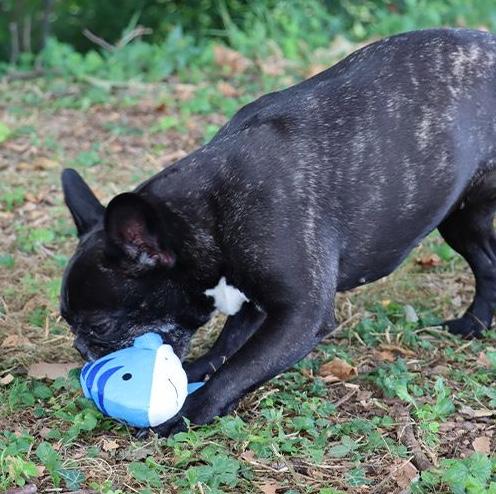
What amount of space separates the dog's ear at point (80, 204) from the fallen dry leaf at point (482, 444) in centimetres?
179

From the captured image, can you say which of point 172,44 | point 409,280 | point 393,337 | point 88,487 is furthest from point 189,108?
point 88,487

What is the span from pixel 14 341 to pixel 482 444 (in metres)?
2.22

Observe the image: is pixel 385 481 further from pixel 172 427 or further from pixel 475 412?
pixel 172 427

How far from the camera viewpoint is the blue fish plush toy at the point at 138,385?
13.2 feet

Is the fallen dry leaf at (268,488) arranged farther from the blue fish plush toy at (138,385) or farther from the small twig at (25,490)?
the small twig at (25,490)

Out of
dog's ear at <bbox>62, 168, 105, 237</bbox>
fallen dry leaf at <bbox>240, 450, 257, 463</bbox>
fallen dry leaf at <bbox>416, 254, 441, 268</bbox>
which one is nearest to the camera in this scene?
fallen dry leaf at <bbox>240, 450, 257, 463</bbox>

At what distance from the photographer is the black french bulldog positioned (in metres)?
4.15

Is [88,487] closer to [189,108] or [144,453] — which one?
[144,453]

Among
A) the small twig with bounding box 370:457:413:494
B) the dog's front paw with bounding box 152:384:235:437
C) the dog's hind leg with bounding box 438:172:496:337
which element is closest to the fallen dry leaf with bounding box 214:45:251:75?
the dog's hind leg with bounding box 438:172:496:337

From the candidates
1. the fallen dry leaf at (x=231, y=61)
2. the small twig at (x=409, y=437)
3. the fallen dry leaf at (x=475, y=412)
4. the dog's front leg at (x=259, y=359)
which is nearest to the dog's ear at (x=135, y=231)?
the dog's front leg at (x=259, y=359)

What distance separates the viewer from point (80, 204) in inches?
177

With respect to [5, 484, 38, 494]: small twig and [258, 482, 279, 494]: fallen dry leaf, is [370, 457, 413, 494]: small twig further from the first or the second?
[5, 484, 38, 494]: small twig

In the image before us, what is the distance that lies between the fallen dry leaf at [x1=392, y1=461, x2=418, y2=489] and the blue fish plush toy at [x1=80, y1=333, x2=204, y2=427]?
0.89 meters

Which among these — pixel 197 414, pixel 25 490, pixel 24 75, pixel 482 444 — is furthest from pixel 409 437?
pixel 24 75
